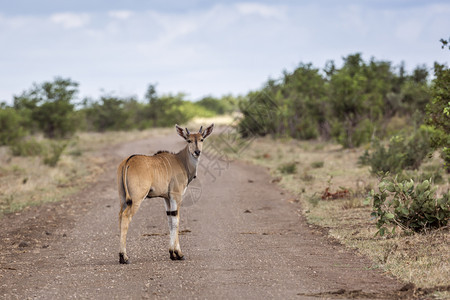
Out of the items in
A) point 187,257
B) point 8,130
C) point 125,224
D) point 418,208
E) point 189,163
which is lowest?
point 187,257

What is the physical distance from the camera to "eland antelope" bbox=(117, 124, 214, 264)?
766cm

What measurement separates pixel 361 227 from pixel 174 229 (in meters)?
3.91

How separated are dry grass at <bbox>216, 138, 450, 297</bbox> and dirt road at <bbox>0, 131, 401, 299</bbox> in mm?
335

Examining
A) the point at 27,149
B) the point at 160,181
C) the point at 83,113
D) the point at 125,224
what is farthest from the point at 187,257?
the point at 83,113

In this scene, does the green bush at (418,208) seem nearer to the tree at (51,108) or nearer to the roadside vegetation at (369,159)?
the roadside vegetation at (369,159)

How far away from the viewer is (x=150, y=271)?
7117 mm

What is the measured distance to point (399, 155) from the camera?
53.3ft

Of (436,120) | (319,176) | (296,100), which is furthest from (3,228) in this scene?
(296,100)

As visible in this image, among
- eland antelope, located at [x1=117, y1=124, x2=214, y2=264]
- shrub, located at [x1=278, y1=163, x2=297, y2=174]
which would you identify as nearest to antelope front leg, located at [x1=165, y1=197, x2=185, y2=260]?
eland antelope, located at [x1=117, y1=124, x2=214, y2=264]

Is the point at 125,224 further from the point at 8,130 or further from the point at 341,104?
the point at 8,130

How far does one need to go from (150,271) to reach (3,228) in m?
5.10

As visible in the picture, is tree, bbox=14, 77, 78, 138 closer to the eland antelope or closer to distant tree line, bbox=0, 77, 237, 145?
distant tree line, bbox=0, 77, 237, 145

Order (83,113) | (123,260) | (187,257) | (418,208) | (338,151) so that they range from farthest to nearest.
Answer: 1. (83,113)
2. (338,151)
3. (418,208)
4. (187,257)
5. (123,260)

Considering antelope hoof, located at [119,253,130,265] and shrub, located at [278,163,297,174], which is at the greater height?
antelope hoof, located at [119,253,130,265]
